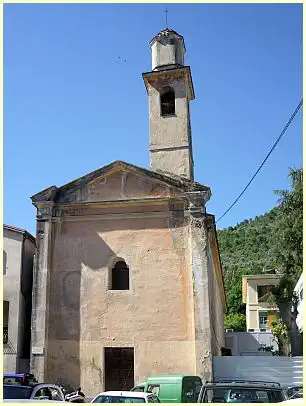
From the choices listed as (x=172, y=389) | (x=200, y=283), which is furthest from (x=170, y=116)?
(x=172, y=389)

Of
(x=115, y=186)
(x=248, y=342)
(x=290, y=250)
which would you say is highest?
(x=115, y=186)

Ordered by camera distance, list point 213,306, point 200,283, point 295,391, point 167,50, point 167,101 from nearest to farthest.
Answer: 1. point 295,391
2. point 200,283
3. point 213,306
4. point 167,101
5. point 167,50

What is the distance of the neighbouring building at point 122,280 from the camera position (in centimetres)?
1666

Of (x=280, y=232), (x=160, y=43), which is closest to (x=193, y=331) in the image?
(x=280, y=232)

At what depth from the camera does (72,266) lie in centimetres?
1812

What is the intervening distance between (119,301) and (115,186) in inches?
174

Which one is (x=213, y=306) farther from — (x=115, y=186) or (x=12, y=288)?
(x=12, y=288)

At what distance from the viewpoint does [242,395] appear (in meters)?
8.73

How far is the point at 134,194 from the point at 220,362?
6795 mm

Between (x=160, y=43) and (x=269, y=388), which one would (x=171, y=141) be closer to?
(x=160, y=43)

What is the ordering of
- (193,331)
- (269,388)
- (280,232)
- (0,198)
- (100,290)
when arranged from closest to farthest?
(0,198)
(269,388)
(193,331)
(100,290)
(280,232)

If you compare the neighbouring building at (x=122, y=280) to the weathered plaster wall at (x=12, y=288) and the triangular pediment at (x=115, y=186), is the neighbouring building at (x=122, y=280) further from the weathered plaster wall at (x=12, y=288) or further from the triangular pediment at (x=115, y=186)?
the weathered plaster wall at (x=12, y=288)

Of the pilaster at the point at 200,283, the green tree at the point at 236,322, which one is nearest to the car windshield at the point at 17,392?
the pilaster at the point at 200,283

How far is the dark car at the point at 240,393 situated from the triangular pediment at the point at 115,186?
32.5 feet
